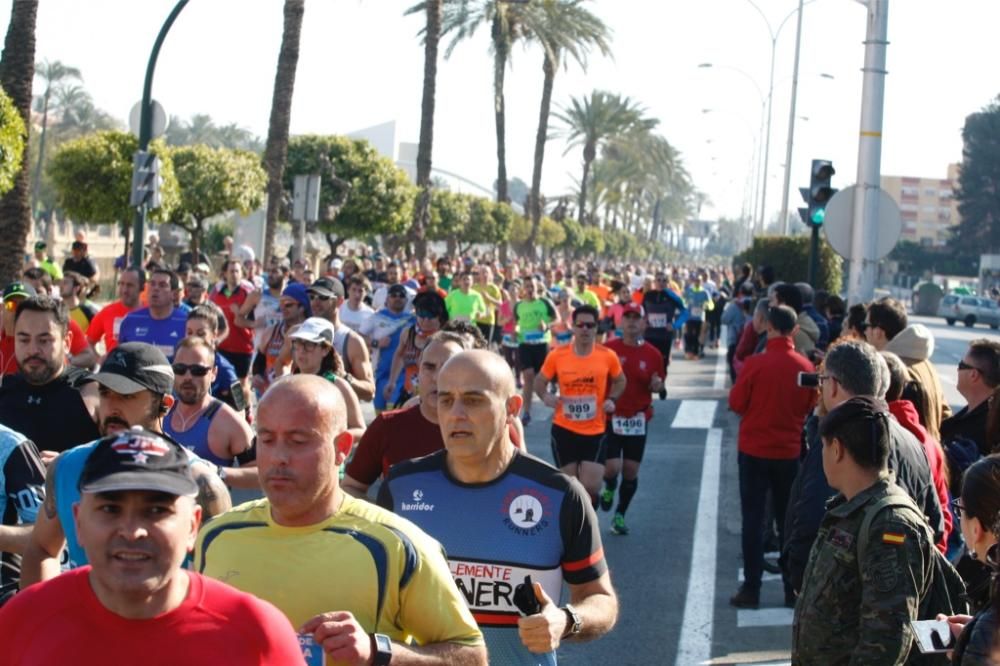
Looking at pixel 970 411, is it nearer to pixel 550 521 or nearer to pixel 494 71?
pixel 550 521

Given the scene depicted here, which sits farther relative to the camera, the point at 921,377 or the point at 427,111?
the point at 427,111

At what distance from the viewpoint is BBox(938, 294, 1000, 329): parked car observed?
227 ft

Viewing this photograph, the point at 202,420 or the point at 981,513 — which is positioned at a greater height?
the point at 981,513

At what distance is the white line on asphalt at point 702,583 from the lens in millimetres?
8188

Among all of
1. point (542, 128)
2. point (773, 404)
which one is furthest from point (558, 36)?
point (773, 404)

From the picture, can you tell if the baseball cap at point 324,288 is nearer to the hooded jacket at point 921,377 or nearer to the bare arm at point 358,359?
the bare arm at point 358,359

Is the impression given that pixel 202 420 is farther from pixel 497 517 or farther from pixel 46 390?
pixel 497 517

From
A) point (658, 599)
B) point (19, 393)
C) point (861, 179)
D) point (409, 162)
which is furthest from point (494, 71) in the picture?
point (409, 162)

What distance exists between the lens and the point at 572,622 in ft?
13.6

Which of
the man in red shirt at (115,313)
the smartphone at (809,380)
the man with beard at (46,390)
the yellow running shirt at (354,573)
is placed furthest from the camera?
the man in red shirt at (115,313)

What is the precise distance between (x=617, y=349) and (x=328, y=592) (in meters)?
8.99

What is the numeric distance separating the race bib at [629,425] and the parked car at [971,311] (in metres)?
60.6

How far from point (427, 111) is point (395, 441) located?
28.4 m

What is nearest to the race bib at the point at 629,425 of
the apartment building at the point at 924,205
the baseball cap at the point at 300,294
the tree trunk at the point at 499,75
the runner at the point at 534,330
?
the baseball cap at the point at 300,294
